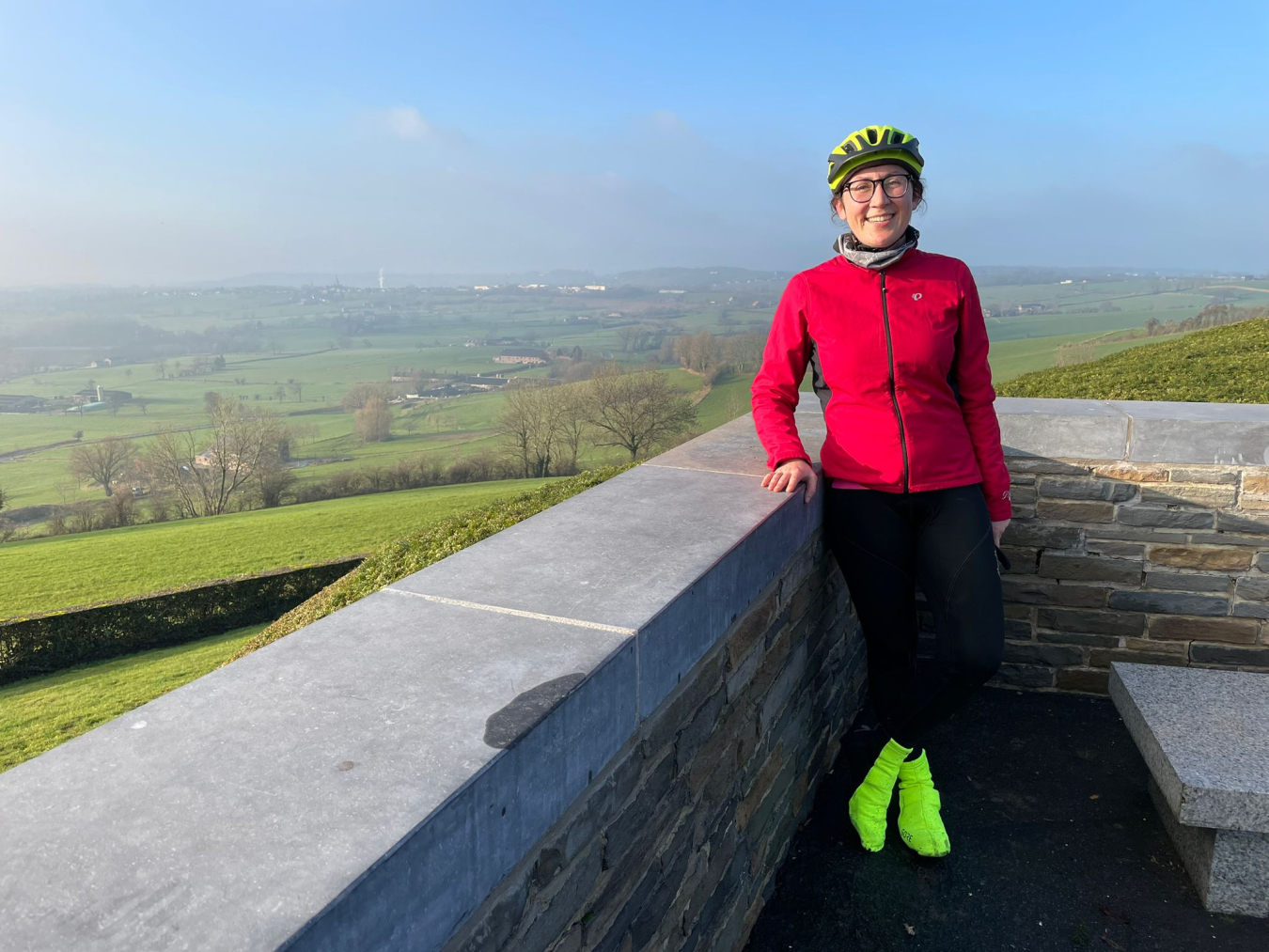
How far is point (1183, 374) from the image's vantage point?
1202 cm

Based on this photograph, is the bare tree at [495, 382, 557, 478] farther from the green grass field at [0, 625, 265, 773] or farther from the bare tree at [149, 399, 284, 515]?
the green grass field at [0, 625, 265, 773]

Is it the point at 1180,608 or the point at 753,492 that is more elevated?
the point at 753,492

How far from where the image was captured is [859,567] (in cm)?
272

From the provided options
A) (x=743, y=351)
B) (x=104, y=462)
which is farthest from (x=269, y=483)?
(x=743, y=351)

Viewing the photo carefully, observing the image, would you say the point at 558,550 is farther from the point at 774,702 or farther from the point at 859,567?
the point at 859,567

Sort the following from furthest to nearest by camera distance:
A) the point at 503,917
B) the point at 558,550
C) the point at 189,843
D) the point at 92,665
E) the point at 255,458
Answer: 1. the point at 255,458
2. the point at 92,665
3. the point at 558,550
4. the point at 503,917
5. the point at 189,843

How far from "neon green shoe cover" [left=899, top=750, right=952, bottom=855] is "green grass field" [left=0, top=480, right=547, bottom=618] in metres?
16.8

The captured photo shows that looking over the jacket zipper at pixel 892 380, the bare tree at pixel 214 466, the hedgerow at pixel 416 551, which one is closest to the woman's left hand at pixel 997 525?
the jacket zipper at pixel 892 380

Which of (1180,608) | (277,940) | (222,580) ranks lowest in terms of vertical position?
(222,580)

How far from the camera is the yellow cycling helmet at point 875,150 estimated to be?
256 centimetres

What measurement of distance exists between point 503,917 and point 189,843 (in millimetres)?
486

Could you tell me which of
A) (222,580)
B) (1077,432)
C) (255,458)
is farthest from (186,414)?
(1077,432)

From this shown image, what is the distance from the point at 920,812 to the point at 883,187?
2.14 m

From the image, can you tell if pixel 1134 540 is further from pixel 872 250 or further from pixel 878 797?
pixel 872 250
